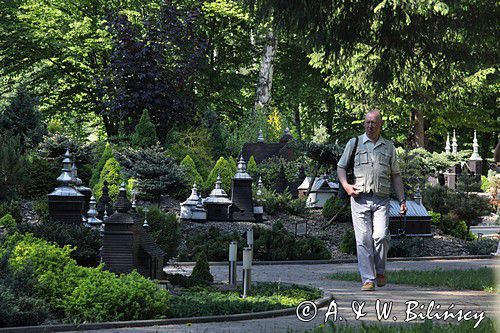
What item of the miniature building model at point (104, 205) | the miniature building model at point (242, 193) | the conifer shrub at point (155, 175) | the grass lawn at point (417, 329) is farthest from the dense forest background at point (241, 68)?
the grass lawn at point (417, 329)

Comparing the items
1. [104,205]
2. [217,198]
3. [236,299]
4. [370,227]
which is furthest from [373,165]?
[217,198]

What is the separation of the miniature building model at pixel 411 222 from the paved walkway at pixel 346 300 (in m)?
5.09

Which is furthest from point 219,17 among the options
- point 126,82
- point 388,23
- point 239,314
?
point 239,314

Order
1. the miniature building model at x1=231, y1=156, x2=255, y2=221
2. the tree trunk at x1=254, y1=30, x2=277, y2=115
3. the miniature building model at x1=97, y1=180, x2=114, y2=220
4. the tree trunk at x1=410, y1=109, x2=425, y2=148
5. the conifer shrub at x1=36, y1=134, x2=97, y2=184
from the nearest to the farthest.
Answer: the miniature building model at x1=97, y1=180, x2=114, y2=220, the miniature building model at x1=231, y1=156, x2=255, y2=221, the conifer shrub at x1=36, y1=134, x2=97, y2=184, the tree trunk at x1=254, y1=30, x2=277, y2=115, the tree trunk at x1=410, y1=109, x2=425, y2=148

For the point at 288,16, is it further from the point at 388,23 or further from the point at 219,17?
the point at 219,17

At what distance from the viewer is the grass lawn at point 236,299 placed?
1000 cm

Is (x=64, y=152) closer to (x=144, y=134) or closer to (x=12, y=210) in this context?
(x=144, y=134)

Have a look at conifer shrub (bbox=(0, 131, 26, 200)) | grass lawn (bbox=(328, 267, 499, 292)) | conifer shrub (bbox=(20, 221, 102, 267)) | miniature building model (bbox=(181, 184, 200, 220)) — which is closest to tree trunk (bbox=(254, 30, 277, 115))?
miniature building model (bbox=(181, 184, 200, 220))

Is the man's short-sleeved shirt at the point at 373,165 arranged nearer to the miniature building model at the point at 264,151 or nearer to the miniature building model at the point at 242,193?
the miniature building model at the point at 242,193

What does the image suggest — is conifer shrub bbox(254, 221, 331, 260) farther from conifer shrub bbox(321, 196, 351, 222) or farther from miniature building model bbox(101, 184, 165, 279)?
miniature building model bbox(101, 184, 165, 279)

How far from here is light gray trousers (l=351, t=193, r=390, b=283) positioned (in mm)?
11055

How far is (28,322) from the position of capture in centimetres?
921

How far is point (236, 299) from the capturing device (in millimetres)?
10773

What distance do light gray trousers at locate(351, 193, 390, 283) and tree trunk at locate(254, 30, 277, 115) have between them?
2956cm
